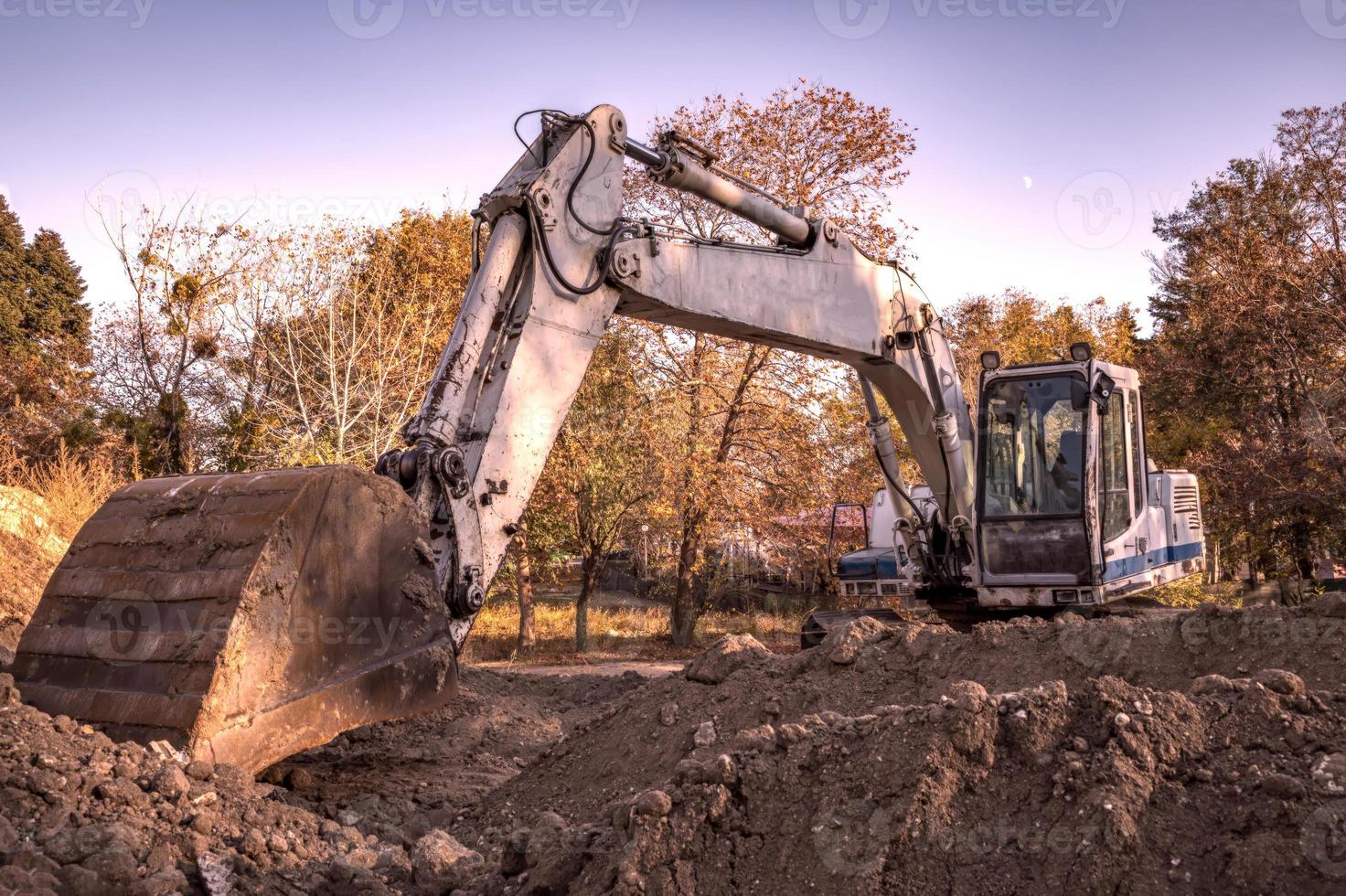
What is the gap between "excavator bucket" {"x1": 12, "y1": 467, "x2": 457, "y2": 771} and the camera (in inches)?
173

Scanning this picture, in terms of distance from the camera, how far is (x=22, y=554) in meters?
13.1

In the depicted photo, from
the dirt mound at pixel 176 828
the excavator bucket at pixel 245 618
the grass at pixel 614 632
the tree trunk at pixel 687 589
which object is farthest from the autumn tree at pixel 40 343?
the dirt mound at pixel 176 828

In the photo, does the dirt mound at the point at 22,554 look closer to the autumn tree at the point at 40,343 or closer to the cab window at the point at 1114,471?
the autumn tree at the point at 40,343

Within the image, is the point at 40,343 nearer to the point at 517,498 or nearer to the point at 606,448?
the point at 606,448

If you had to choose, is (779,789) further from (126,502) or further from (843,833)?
(126,502)

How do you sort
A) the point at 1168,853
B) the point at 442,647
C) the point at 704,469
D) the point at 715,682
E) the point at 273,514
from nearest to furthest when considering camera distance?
the point at 1168,853
the point at 273,514
the point at 442,647
the point at 715,682
the point at 704,469

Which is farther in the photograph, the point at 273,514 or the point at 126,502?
the point at 126,502

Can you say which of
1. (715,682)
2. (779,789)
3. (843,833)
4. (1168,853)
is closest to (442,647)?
(715,682)

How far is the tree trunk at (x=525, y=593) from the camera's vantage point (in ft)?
60.2

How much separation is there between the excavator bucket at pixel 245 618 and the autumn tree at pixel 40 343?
1761 centimetres

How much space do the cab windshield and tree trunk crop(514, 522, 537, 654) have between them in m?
10.7

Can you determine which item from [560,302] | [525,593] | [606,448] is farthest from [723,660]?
[525,593]

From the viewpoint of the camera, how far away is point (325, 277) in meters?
19.5

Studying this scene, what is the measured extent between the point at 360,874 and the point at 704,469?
42.0 feet
